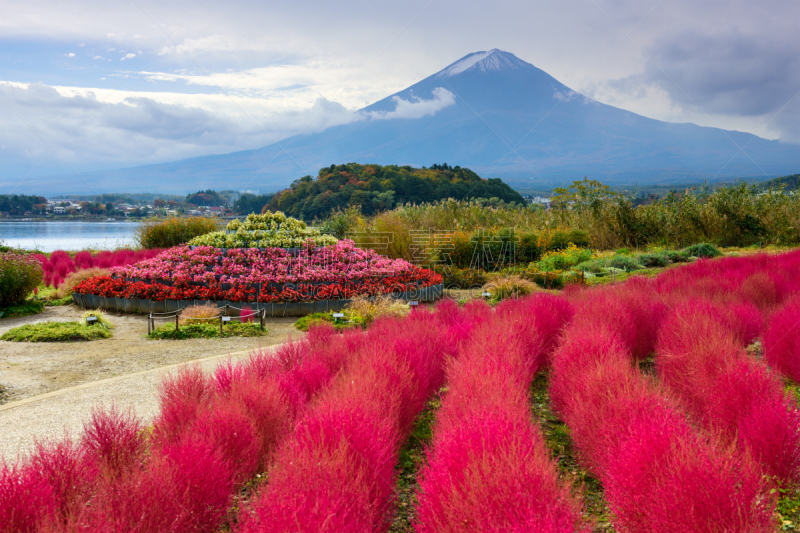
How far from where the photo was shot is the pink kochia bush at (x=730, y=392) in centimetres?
260

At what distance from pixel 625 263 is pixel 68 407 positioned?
1162 cm

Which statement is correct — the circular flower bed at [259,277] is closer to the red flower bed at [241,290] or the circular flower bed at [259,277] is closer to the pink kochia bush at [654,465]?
the red flower bed at [241,290]

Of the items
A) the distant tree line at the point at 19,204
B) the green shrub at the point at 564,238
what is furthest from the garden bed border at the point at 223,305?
the distant tree line at the point at 19,204

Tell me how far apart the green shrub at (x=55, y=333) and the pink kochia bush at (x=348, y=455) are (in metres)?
5.39

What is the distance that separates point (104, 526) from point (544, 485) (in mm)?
1658

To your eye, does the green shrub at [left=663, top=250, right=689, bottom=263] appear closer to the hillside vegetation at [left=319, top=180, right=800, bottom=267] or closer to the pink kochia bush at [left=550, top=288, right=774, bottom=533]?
the hillside vegetation at [left=319, top=180, right=800, bottom=267]

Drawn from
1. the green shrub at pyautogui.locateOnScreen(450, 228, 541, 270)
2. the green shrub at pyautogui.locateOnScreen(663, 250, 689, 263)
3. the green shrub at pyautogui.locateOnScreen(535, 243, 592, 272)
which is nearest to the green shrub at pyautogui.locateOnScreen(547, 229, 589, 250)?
the green shrub at pyautogui.locateOnScreen(450, 228, 541, 270)

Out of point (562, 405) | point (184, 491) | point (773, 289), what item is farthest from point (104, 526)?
point (773, 289)

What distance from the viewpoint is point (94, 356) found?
236 inches

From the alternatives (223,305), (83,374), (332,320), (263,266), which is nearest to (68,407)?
(83,374)

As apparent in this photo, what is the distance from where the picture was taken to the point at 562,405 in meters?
A: 3.50

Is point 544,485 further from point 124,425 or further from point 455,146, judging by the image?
point 455,146

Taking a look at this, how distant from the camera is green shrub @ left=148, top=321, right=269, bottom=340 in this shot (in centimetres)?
711

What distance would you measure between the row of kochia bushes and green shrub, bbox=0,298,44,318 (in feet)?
24.4
